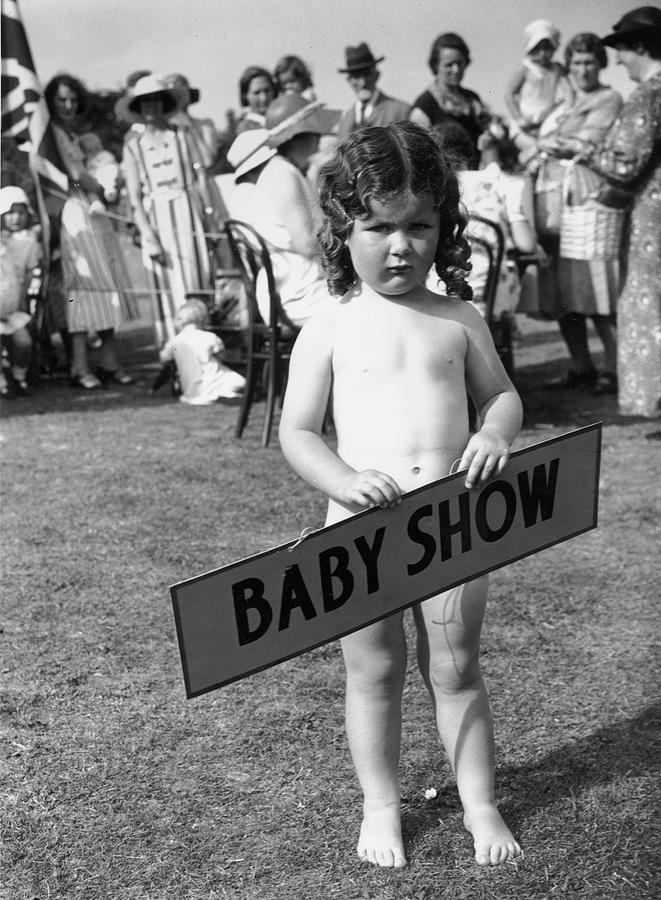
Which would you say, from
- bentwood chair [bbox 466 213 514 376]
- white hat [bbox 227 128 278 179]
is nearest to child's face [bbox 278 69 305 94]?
bentwood chair [bbox 466 213 514 376]

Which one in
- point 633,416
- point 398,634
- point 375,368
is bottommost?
point 633,416

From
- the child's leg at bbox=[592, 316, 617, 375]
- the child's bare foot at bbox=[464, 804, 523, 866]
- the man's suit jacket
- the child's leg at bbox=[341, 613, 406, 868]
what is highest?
the man's suit jacket

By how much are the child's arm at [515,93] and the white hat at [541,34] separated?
0.20 metres

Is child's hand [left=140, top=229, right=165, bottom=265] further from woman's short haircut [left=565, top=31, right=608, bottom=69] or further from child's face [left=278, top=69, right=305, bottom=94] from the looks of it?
woman's short haircut [left=565, top=31, right=608, bottom=69]

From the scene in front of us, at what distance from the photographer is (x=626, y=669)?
9.05ft

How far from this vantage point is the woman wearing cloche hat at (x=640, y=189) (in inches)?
193

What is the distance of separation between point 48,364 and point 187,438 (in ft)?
9.10

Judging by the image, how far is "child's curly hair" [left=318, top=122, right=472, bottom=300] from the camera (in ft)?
5.75

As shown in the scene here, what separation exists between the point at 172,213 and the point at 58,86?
3.79 feet

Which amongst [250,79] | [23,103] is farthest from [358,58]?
[23,103]

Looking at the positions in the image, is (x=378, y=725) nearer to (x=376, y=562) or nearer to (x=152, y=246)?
(x=376, y=562)

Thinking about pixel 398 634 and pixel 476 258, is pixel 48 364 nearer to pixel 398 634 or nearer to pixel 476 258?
pixel 476 258

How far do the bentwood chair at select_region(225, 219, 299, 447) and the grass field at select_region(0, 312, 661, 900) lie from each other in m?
1.11

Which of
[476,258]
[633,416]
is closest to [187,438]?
[476,258]
